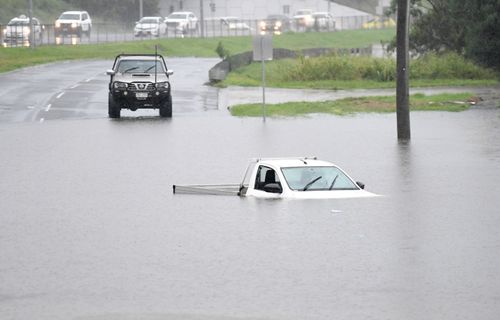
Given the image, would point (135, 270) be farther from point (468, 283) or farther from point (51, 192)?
point (51, 192)

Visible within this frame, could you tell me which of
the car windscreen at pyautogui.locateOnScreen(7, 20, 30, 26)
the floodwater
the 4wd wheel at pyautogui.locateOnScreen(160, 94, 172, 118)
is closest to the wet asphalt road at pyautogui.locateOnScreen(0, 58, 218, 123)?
the 4wd wheel at pyautogui.locateOnScreen(160, 94, 172, 118)

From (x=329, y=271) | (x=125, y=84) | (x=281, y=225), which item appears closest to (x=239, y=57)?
(x=125, y=84)

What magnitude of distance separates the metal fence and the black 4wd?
49736 mm

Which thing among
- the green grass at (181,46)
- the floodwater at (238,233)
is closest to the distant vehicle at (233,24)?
the green grass at (181,46)

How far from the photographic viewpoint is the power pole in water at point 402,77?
40.5 m

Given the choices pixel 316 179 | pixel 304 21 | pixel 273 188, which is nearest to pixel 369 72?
pixel 316 179

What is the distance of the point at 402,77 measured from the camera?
135ft

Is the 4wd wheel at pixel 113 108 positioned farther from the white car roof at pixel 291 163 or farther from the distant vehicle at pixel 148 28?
the distant vehicle at pixel 148 28

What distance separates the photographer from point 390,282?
1802 centimetres

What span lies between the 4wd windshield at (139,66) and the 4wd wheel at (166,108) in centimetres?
109

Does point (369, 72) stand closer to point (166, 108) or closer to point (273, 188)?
point (166, 108)

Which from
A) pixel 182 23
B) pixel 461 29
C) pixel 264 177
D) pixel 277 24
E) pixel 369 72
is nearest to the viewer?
pixel 264 177

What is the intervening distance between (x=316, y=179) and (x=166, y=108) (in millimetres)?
24192

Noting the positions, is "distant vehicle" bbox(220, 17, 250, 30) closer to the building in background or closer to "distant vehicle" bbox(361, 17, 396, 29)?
"distant vehicle" bbox(361, 17, 396, 29)
